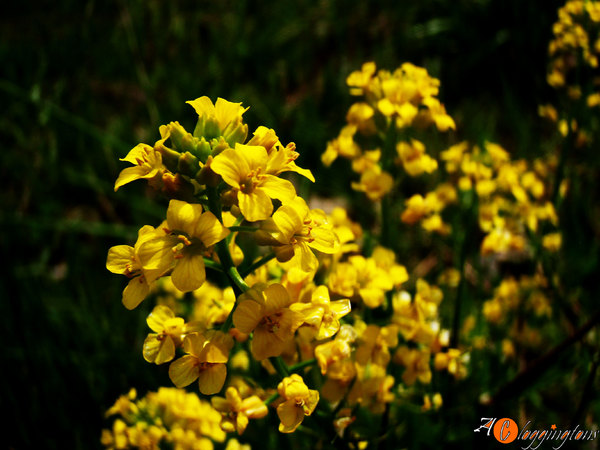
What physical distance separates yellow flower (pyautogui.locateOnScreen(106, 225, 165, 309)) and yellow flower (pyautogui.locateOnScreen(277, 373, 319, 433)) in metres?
0.38

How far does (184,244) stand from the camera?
114 cm

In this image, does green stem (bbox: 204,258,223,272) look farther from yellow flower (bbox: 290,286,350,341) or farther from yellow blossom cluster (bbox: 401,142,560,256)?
yellow blossom cluster (bbox: 401,142,560,256)

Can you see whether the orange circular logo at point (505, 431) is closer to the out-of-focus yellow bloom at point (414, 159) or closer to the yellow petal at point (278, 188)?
the out-of-focus yellow bloom at point (414, 159)

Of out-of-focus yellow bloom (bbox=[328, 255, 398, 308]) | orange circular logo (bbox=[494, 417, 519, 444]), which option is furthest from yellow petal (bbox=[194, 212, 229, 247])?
orange circular logo (bbox=[494, 417, 519, 444])

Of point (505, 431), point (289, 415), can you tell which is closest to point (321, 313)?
point (289, 415)

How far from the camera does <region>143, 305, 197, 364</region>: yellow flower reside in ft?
4.20

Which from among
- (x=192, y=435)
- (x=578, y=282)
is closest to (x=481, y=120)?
(x=578, y=282)

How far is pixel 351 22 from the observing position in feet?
15.0

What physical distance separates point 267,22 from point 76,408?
3481mm

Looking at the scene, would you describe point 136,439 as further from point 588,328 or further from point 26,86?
point 26,86

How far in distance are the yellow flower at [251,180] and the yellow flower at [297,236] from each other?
3 cm

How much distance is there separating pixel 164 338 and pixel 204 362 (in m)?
0.14

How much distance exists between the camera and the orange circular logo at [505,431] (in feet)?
6.21

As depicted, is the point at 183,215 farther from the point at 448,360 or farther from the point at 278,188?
the point at 448,360
